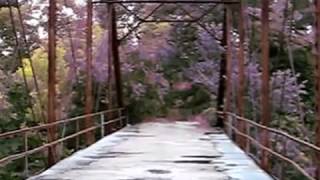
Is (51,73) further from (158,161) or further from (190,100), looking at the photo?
(190,100)

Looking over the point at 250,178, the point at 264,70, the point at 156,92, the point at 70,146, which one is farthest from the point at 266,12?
the point at 156,92

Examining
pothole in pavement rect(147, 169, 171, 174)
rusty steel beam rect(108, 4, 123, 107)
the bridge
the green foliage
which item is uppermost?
rusty steel beam rect(108, 4, 123, 107)

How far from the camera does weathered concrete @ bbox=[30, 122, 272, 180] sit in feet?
43.5

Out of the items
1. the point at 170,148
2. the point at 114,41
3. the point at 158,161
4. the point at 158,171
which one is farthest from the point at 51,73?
the point at 114,41

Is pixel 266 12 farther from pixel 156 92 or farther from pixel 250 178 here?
pixel 156 92

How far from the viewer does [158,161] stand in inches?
619

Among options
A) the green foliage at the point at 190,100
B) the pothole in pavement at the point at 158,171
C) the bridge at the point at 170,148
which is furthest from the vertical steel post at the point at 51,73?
the green foliage at the point at 190,100

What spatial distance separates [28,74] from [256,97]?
829 centimetres

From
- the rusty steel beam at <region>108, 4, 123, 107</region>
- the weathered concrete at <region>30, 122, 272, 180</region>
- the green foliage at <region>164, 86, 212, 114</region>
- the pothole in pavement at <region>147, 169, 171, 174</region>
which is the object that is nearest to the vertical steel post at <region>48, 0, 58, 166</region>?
the weathered concrete at <region>30, 122, 272, 180</region>

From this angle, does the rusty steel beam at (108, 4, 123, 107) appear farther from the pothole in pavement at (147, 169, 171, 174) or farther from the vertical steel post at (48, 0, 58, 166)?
the pothole in pavement at (147, 169, 171, 174)

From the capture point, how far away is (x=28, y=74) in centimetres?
2989

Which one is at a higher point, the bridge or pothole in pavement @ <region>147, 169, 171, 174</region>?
the bridge

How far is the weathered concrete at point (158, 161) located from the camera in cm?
1325

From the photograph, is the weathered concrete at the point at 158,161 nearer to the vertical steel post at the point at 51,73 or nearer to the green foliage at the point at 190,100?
the vertical steel post at the point at 51,73
